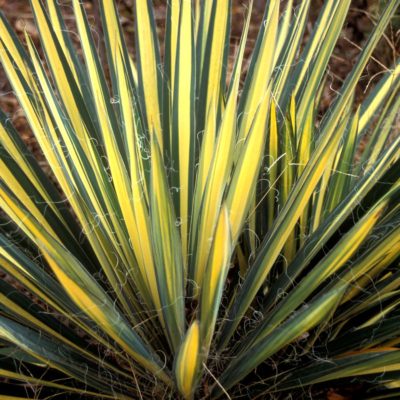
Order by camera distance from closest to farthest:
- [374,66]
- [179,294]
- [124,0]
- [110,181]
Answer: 1. [179,294]
2. [110,181]
3. [374,66]
4. [124,0]

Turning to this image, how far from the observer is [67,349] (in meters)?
1.12

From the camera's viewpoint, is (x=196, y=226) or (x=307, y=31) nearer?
(x=196, y=226)

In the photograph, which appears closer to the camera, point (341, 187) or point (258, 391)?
point (258, 391)

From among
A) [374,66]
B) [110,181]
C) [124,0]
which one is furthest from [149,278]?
[124,0]

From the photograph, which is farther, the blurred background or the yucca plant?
the blurred background

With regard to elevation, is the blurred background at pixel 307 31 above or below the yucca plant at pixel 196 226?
below

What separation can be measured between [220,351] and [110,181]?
1.14 ft

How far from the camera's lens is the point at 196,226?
43.2 inches

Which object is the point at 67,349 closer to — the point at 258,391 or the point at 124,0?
the point at 258,391

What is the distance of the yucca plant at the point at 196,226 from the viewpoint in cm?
96

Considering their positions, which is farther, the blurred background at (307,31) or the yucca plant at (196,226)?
the blurred background at (307,31)

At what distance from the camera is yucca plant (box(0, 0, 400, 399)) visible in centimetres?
96

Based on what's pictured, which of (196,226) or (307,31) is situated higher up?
(196,226)

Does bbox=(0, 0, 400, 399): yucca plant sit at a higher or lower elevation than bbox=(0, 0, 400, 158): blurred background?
higher
